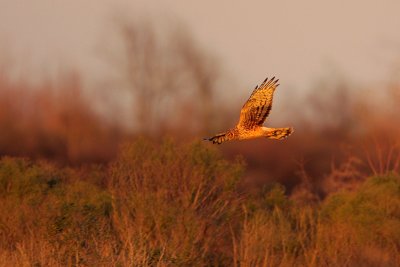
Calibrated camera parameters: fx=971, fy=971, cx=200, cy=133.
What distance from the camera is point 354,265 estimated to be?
52.1 ft

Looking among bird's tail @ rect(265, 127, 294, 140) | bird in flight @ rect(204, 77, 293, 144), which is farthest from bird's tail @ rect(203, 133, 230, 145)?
bird's tail @ rect(265, 127, 294, 140)

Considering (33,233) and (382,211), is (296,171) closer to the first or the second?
(382,211)

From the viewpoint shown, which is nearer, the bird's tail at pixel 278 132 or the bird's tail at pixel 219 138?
the bird's tail at pixel 278 132

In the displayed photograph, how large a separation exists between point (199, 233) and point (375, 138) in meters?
6.79

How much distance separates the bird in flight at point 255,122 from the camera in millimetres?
11602

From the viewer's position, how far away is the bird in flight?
38.1 feet

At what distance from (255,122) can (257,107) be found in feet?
0.85

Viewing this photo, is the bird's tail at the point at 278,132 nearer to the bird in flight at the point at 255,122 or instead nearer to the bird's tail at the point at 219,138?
the bird in flight at the point at 255,122

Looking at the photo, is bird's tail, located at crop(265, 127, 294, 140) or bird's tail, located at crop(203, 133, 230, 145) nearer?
bird's tail, located at crop(265, 127, 294, 140)

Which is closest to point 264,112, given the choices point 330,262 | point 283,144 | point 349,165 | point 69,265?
point 69,265

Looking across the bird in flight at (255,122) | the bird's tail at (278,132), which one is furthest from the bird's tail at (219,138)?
the bird's tail at (278,132)

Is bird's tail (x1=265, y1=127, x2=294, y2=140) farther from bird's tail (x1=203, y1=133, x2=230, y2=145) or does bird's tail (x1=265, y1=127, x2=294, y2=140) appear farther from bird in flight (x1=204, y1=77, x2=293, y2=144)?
bird's tail (x1=203, y1=133, x2=230, y2=145)

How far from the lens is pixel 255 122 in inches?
460

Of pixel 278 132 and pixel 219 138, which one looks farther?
pixel 219 138
